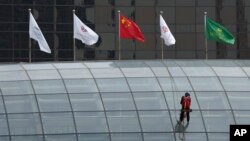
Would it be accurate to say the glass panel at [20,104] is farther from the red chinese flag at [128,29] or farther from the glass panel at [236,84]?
the glass panel at [236,84]

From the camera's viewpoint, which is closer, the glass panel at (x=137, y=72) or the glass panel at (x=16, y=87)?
the glass panel at (x=16, y=87)

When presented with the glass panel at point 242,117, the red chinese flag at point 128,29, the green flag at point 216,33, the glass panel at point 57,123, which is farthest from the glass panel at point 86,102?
the green flag at point 216,33

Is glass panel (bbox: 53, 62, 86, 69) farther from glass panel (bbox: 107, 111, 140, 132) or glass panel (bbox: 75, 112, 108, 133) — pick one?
glass panel (bbox: 107, 111, 140, 132)

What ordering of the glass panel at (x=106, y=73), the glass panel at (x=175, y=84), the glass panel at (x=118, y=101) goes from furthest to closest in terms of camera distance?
the glass panel at (x=106, y=73) < the glass panel at (x=175, y=84) < the glass panel at (x=118, y=101)

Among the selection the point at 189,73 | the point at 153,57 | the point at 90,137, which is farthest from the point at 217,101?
the point at 153,57

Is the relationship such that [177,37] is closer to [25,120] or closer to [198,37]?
[198,37]

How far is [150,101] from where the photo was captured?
250 ft

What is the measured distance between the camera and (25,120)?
74375 mm

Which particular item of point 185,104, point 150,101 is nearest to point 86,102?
point 150,101

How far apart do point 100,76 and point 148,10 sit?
38.6 meters

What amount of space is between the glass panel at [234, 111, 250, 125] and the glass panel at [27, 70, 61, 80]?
34.2 feet

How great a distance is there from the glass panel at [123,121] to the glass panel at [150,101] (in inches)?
32.8

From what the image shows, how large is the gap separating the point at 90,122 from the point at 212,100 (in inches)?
284

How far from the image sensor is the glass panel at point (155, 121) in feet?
244
